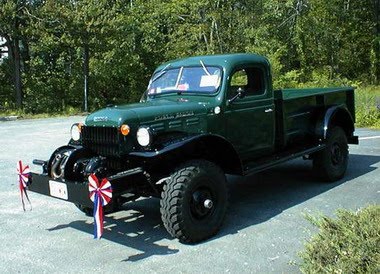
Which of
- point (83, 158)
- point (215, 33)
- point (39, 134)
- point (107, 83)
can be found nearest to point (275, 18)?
point (215, 33)

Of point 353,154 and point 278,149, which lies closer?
point 278,149

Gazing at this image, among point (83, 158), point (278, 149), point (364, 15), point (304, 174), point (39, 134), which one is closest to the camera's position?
point (83, 158)

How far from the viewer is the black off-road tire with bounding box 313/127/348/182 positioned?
6.89m

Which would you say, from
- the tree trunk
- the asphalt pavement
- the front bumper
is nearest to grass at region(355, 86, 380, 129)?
the asphalt pavement

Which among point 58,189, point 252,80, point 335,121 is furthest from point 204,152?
point 335,121

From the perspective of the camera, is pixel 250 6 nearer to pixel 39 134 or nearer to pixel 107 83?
pixel 107 83

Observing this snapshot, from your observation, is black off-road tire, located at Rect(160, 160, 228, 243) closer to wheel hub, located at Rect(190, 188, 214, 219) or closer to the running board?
wheel hub, located at Rect(190, 188, 214, 219)

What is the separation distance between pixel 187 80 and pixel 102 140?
142 centimetres

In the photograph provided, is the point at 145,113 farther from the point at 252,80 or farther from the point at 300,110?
the point at 300,110

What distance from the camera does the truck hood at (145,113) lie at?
482cm

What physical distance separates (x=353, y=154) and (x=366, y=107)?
5.28 metres

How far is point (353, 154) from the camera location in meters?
9.17

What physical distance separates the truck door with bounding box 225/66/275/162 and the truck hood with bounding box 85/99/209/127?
443 mm

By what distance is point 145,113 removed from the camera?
4922 millimetres
